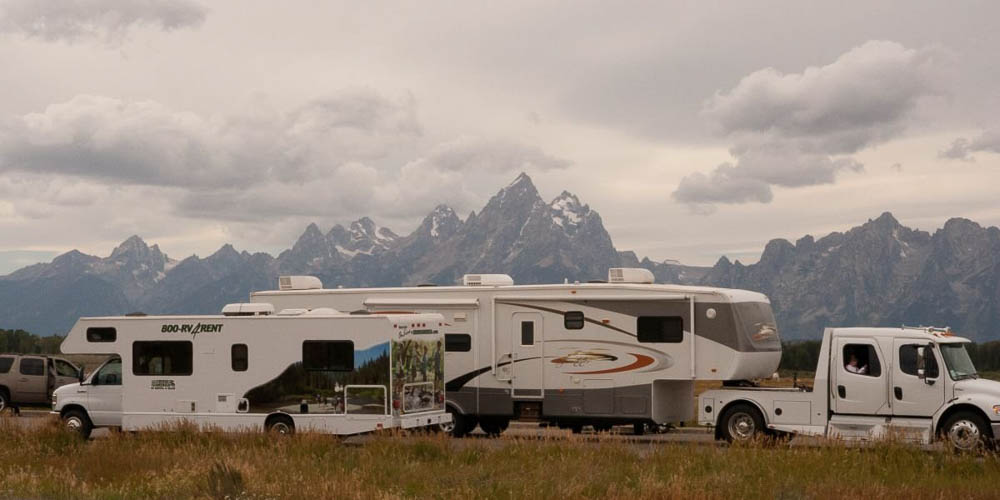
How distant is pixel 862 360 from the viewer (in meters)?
21.2

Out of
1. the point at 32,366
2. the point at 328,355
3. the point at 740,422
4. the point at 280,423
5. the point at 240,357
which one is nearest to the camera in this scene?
the point at 740,422

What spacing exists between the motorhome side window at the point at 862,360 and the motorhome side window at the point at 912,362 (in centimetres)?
40

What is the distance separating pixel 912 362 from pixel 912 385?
1.33 ft

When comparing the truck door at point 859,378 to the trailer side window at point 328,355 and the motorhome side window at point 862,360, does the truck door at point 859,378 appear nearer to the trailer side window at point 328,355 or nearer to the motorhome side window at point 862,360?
the motorhome side window at point 862,360

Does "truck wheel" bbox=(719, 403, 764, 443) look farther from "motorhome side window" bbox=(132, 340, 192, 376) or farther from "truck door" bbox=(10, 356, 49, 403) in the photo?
"truck door" bbox=(10, 356, 49, 403)

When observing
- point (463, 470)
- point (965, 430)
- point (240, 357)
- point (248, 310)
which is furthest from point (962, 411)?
point (248, 310)

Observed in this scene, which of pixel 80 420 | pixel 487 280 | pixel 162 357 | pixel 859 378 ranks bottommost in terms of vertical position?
pixel 80 420

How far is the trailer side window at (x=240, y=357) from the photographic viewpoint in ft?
74.9

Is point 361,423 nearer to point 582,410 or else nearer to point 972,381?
point 582,410

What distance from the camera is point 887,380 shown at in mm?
20891

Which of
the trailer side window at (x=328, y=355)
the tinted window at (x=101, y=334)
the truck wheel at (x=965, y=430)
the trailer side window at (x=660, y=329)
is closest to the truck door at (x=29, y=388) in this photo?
the tinted window at (x=101, y=334)

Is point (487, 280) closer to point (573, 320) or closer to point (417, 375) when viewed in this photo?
point (573, 320)

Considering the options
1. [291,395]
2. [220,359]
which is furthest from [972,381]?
[220,359]

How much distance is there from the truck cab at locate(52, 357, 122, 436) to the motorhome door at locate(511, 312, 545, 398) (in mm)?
7997
